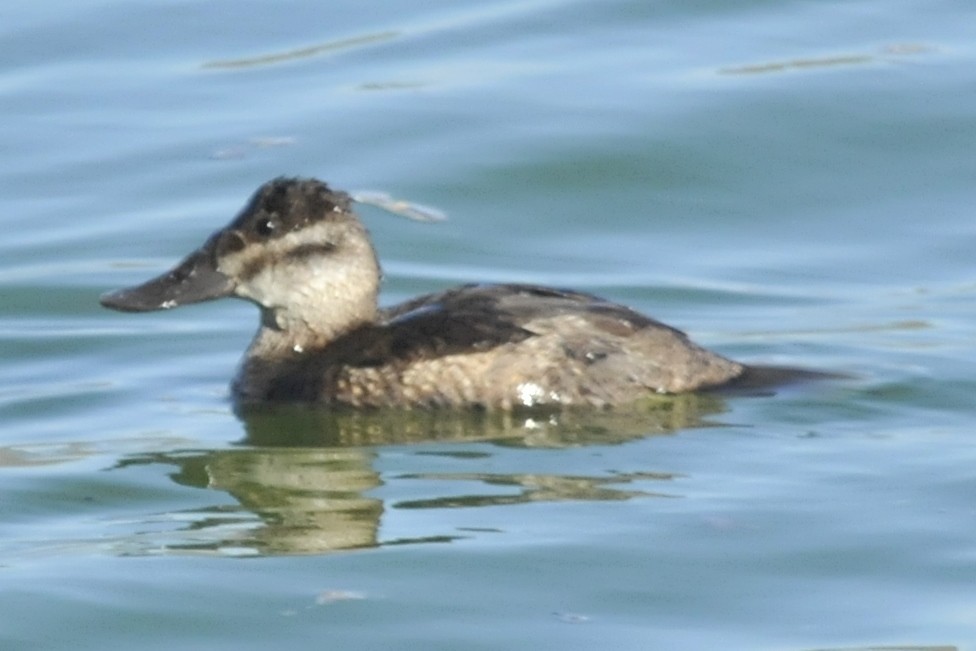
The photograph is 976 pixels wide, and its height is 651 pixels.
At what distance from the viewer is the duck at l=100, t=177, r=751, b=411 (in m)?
10.2

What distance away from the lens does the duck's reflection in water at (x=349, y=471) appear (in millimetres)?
A: 8773

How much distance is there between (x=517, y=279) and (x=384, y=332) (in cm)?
228

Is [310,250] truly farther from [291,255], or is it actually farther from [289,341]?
[289,341]

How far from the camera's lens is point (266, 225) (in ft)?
35.0

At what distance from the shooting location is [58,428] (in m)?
10.3

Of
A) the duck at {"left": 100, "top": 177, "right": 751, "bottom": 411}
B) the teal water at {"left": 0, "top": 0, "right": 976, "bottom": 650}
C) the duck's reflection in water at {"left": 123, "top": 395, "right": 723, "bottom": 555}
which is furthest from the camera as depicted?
the duck at {"left": 100, "top": 177, "right": 751, "bottom": 411}

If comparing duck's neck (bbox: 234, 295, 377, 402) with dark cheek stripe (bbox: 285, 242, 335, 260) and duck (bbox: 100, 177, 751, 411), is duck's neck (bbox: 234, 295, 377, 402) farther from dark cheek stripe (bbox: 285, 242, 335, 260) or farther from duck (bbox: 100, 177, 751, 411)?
dark cheek stripe (bbox: 285, 242, 335, 260)

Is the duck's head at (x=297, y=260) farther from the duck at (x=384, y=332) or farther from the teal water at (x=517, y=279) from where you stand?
the teal water at (x=517, y=279)

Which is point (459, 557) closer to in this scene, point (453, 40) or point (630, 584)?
point (630, 584)

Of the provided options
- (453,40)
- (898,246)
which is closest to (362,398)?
(898,246)

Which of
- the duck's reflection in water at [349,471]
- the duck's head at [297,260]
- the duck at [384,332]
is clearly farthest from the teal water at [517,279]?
the duck's head at [297,260]

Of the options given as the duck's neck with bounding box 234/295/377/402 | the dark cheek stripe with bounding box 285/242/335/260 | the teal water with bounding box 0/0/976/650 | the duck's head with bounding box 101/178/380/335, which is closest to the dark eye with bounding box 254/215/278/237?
the duck's head with bounding box 101/178/380/335

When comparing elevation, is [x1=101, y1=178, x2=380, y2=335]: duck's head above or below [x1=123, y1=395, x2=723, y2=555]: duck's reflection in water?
above

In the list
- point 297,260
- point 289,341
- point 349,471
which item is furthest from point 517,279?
point 349,471
